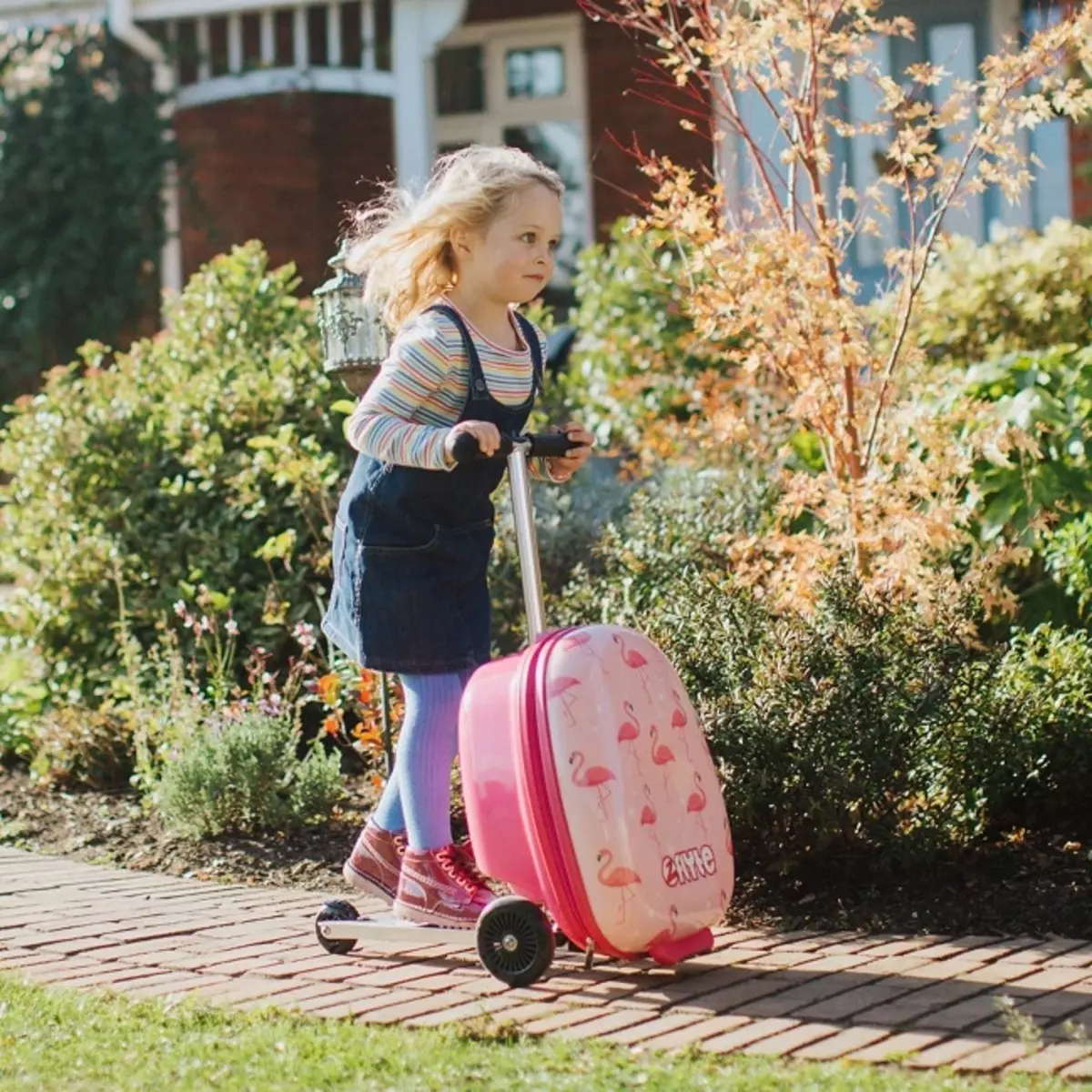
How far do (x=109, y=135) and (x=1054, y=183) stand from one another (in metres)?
5.86

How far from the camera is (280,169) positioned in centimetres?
1327

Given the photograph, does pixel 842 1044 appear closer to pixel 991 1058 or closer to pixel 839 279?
pixel 991 1058

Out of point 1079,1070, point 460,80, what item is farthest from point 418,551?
point 460,80

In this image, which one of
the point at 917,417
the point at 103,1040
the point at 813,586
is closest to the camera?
the point at 103,1040

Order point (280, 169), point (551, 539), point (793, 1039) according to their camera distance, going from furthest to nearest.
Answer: point (280, 169)
point (551, 539)
point (793, 1039)

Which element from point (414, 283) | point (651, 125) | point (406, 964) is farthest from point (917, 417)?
point (651, 125)

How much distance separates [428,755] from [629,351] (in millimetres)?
5031

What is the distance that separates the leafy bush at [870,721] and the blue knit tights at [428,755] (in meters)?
0.65

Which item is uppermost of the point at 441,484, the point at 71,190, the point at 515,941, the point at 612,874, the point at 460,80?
the point at 460,80

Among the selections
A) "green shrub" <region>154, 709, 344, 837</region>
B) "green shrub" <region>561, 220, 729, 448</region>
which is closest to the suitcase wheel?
"green shrub" <region>154, 709, 344, 837</region>

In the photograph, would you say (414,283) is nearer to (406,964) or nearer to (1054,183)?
(406,964)

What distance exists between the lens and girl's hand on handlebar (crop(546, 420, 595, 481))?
3.79 m

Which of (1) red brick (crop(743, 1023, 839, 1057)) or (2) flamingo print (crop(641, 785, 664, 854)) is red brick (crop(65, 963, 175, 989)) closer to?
(2) flamingo print (crop(641, 785, 664, 854))

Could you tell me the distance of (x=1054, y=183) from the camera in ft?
36.2
